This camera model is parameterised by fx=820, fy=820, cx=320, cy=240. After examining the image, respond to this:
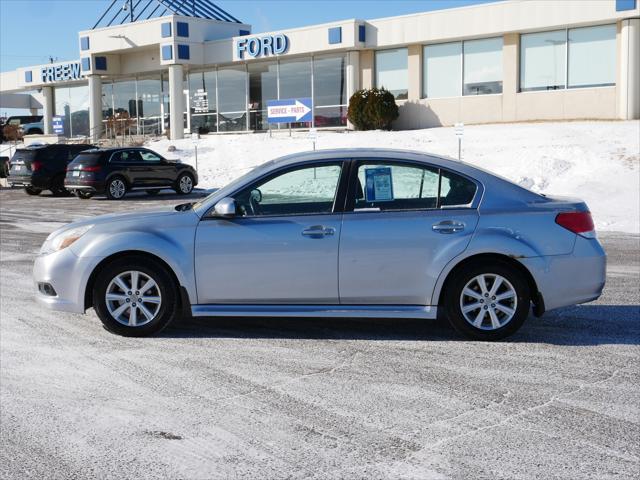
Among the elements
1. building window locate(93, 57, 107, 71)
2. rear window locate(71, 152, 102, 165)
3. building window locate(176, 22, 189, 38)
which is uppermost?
building window locate(176, 22, 189, 38)

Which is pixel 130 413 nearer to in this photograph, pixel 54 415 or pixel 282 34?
pixel 54 415

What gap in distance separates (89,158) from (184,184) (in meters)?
3.17

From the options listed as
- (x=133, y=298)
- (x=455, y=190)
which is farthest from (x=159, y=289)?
(x=455, y=190)

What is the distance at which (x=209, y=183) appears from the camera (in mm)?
29531

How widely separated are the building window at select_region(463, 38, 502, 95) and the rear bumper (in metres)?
26.9

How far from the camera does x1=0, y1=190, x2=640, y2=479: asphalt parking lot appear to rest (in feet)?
14.5

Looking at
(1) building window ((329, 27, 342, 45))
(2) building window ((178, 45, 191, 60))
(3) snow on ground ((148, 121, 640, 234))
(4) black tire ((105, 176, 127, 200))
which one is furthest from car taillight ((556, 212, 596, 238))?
(2) building window ((178, 45, 191, 60))

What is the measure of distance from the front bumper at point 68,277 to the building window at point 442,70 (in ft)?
93.1

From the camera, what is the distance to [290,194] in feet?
23.6

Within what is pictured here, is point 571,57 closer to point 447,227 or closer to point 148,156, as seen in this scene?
point 148,156

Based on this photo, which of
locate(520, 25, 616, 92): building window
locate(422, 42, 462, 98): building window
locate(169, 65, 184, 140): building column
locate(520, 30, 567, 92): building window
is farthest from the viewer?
locate(169, 65, 184, 140): building column

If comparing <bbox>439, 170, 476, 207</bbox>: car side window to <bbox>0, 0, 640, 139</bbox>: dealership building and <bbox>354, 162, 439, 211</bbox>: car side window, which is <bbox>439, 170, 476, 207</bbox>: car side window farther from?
<bbox>0, 0, 640, 139</bbox>: dealership building

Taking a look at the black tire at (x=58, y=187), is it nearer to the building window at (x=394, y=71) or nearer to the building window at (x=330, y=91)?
the building window at (x=330, y=91)

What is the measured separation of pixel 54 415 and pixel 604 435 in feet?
11.1
